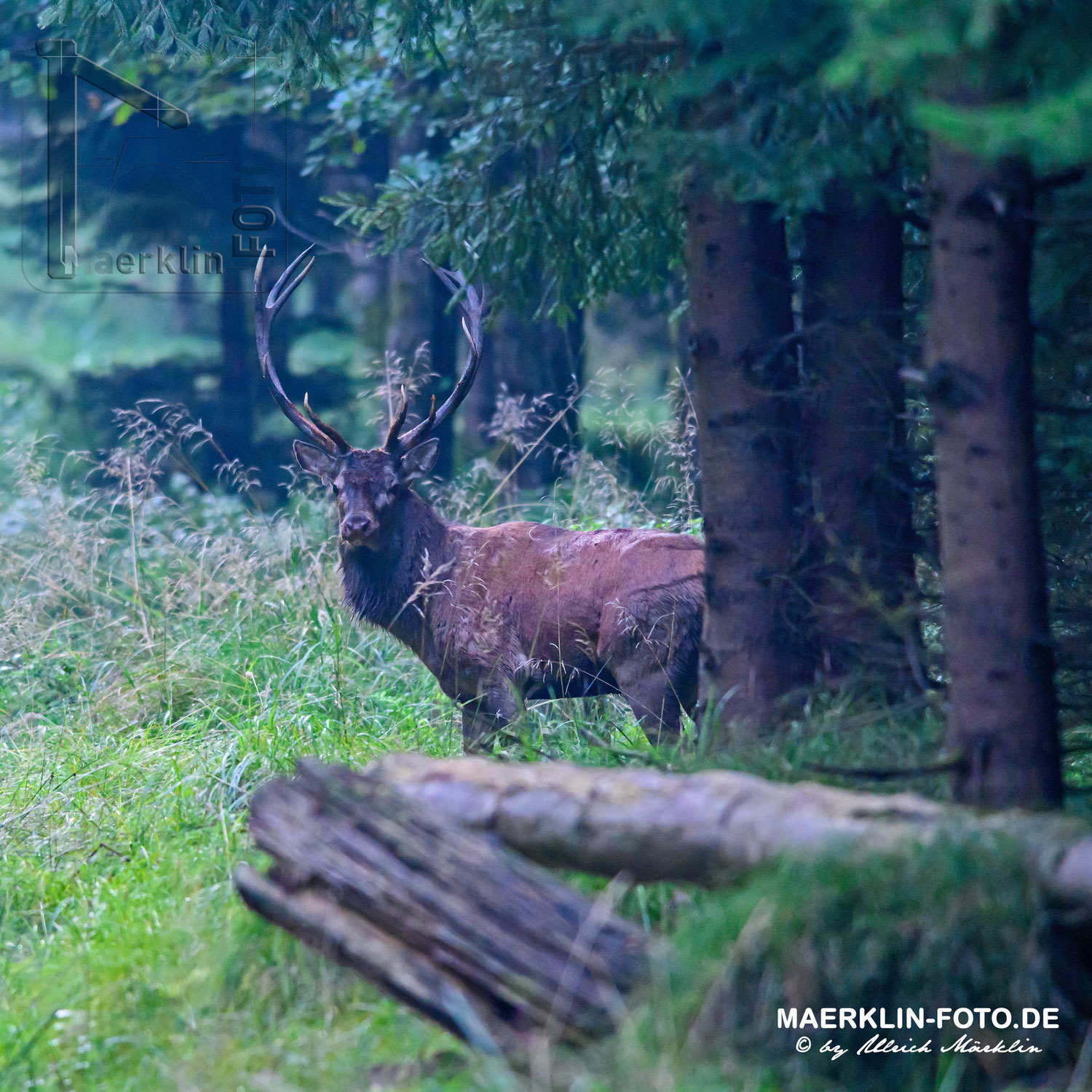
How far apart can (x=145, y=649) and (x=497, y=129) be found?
3.89m

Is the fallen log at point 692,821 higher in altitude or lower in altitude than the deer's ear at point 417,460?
lower

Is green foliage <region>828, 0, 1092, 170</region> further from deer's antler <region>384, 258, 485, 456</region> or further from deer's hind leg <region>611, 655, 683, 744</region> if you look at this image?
deer's antler <region>384, 258, 485, 456</region>

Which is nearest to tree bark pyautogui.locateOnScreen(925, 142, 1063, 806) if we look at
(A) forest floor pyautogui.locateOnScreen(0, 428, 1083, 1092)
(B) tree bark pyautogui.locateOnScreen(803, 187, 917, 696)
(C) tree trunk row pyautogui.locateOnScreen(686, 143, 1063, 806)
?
(A) forest floor pyautogui.locateOnScreen(0, 428, 1083, 1092)

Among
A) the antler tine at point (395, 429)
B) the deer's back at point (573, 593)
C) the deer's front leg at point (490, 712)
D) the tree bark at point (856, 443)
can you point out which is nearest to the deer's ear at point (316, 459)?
the antler tine at point (395, 429)

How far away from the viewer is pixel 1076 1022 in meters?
2.89

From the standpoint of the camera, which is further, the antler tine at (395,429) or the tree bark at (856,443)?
the antler tine at (395,429)

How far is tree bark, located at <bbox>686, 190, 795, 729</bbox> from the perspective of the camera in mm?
4516

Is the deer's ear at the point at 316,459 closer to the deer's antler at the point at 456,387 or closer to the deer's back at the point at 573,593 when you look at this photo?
the deer's antler at the point at 456,387

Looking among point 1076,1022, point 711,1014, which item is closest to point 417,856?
point 711,1014

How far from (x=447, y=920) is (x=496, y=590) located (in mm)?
3526

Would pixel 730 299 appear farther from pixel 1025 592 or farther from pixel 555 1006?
pixel 555 1006

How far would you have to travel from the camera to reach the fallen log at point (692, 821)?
2930mm

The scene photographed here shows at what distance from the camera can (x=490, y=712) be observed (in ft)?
20.5

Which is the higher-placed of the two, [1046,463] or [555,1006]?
[1046,463]
